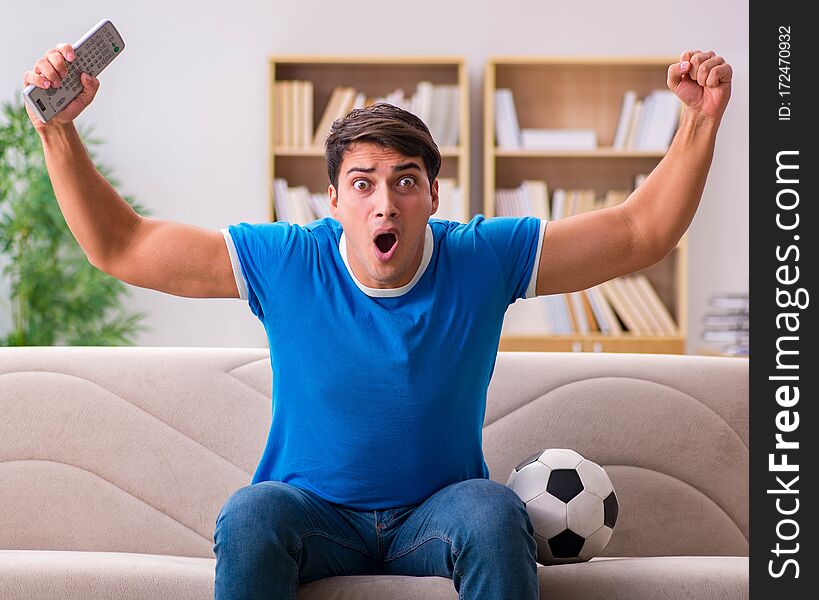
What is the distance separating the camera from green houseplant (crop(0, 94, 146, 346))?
3.87m

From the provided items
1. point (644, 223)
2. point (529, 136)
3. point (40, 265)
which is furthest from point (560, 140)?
point (644, 223)

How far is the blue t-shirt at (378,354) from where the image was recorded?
161cm

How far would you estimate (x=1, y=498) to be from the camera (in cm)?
204

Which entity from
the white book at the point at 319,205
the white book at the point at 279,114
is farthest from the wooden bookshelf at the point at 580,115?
the white book at the point at 279,114

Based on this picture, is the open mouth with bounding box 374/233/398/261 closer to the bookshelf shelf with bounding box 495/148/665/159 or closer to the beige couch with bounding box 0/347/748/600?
the beige couch with bounding box 0/347/748/600

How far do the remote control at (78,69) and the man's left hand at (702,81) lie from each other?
3.08 ft

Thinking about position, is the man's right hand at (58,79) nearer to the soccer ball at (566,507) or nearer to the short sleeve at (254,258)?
the short sleeve at (254,258)

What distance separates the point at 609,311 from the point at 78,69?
2893 millimetres

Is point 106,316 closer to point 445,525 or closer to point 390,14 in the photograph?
point 390,14

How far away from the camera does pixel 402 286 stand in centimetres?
168

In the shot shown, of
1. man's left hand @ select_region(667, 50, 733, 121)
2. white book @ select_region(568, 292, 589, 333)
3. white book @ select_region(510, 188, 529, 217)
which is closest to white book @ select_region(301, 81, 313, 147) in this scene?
white book @ select_region(510, 188, 529, 217)

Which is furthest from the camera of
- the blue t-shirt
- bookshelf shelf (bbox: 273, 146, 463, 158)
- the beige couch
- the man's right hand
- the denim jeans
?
bookshelf shelf (bbox: 273, 146, 463, 158)

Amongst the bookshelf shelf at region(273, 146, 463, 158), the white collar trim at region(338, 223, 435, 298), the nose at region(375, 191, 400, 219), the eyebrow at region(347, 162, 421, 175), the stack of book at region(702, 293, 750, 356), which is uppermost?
the bookshelf shelf at region(273, 146, 463, 158)

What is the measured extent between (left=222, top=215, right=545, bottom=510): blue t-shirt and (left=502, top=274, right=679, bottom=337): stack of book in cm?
237
